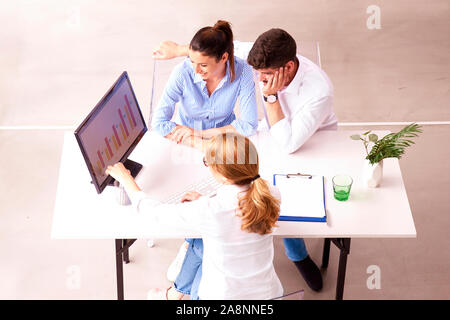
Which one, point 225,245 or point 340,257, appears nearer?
point 225,245

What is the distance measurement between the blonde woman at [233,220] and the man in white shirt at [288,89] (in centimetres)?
65

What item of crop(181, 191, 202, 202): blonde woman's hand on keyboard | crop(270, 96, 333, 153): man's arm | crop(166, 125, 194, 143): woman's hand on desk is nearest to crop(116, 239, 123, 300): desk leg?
crop(181, 191, 202, 202): blonde woman's hand on keyboard

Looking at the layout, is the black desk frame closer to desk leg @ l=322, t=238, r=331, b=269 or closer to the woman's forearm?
desk leg @ l=322, t=238, r=331, b=269

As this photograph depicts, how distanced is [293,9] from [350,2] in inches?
20.4

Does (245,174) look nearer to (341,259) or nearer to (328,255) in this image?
(341,259)

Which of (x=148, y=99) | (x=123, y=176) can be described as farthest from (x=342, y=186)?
(x=148, y=99)

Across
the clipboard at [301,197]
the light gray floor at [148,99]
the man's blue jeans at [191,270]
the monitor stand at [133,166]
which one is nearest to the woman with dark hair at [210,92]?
the monitor stand at [133,166]

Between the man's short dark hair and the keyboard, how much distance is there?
64cm

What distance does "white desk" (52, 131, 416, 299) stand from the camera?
2787mm

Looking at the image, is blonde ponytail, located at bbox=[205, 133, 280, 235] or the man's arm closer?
blonde ponytail, located at bbox=[205, 133, 280, 235]

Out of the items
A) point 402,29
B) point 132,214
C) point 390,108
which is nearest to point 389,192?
point 132,214

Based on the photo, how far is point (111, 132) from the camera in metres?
2.85

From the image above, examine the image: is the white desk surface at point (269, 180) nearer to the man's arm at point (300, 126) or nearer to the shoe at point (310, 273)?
the man's arm at point (300, 126)

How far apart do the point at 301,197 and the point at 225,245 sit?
593 millimetres
